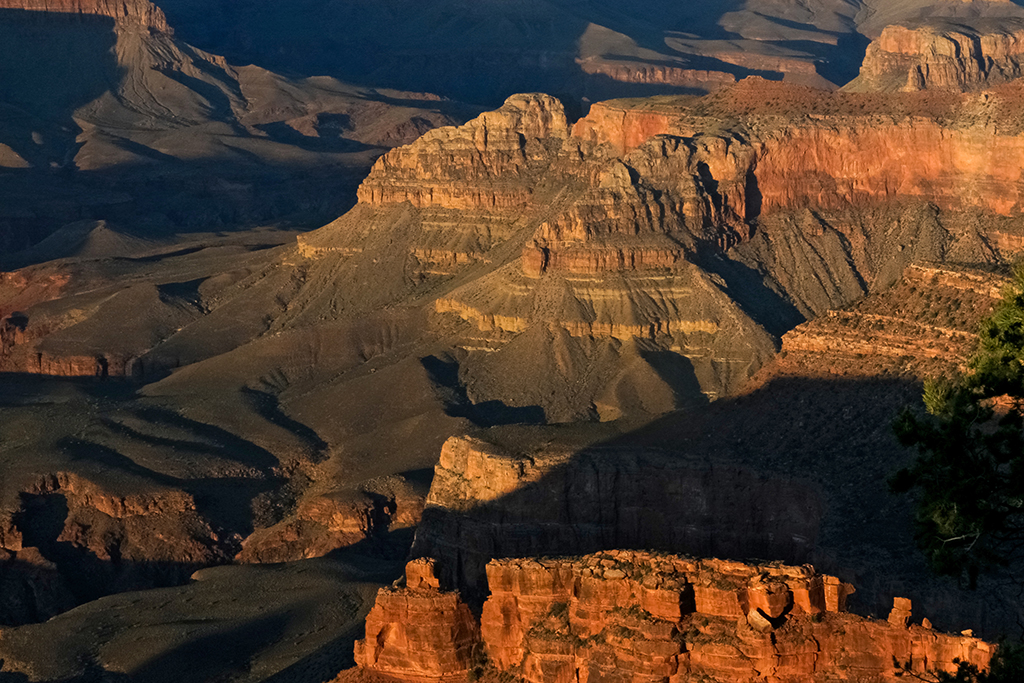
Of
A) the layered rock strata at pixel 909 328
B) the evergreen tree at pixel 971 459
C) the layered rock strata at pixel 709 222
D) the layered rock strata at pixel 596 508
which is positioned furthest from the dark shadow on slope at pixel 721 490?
the layered rock strata at pixel 709 222

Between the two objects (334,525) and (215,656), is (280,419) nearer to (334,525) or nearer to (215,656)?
(334,525)

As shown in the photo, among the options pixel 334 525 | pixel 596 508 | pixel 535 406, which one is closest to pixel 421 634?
pixel 596 508

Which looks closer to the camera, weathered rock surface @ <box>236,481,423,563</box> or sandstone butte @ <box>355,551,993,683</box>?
sandstone butte @ <box>355,551,993,683</box>

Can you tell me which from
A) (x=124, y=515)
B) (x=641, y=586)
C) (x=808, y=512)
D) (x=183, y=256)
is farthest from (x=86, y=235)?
(x=641, y=586)

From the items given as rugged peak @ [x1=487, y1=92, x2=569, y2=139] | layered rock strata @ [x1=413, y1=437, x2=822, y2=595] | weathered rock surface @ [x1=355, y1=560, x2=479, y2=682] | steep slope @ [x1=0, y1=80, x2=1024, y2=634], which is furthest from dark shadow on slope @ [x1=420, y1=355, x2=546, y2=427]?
weathered rock surface @ [x1=355, y1=560, x2=479, y2=682]

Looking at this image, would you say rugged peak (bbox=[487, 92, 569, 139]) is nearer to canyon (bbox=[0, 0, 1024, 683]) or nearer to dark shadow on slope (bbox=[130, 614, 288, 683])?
canyon (bbox=[0, 0, 1024, 683])

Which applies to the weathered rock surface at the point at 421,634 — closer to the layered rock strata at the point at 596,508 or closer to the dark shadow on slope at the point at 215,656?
the layered rock strata at the point at 596,508
